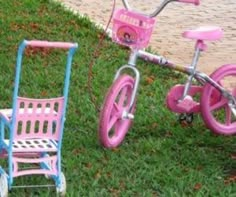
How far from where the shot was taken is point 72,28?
8656mm

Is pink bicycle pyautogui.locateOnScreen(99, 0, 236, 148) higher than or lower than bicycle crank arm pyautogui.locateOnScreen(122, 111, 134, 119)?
higher

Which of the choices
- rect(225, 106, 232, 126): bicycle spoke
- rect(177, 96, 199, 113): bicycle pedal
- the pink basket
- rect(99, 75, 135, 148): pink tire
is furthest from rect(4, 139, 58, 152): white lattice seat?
rect(225, 106, 232, 126): bicycle spoke

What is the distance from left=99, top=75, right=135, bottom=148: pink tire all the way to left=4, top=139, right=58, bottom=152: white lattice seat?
59 cm

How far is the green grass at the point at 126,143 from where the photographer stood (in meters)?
4.88

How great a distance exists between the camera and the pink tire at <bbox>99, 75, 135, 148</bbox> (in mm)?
5207

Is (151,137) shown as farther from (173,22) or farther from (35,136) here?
(173,22)

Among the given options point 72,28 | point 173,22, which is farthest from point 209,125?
point 173,22

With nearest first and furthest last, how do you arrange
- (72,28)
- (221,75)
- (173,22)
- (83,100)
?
(221,75), (83,100), (72,28), (173,22)

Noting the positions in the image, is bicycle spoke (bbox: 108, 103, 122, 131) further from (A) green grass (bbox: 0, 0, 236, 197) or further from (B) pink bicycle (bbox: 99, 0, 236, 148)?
(A) green grass (bbox: 0, 0, 236, 197)

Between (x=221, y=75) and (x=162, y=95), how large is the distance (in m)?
1.03

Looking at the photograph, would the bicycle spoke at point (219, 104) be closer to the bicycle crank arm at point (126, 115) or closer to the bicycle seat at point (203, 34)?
the bicycle seat at point (203, 34)

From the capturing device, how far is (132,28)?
5215 millimetres

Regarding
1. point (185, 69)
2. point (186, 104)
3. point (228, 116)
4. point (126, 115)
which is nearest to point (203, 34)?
point (185, 69)

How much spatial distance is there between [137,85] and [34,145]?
0.98m
